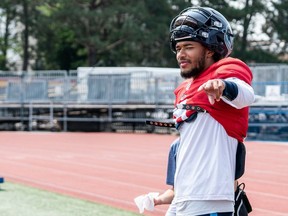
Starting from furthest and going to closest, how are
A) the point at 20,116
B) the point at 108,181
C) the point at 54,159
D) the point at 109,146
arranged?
the point at 20,116 → the point at 109,146 → the point at 54,159 → the point at 108,181

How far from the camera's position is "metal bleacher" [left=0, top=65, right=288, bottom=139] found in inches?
841

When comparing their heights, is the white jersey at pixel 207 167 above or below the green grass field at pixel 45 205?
above

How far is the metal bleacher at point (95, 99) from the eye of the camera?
2136cm

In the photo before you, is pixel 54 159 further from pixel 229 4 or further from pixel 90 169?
pixel 229 4

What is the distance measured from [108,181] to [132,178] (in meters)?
0.47

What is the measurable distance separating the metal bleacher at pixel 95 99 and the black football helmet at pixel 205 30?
53.9 feet

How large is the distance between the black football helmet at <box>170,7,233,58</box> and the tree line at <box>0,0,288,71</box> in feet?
112

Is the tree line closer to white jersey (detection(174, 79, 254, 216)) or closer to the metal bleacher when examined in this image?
the metal bleacher

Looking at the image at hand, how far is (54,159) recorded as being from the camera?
13047 millimetres

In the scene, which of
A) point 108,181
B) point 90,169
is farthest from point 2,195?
point 90,169

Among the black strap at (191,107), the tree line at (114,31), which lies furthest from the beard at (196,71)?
the tree line at (114,31)

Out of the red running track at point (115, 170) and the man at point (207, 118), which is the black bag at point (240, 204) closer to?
the man at point (207, 118)

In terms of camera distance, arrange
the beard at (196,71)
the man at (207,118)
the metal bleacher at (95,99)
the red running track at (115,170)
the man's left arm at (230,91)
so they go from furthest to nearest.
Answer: the metal bleacher at (95,99) < the red running track at (115,170) < the beard at (196,71) < the man at (207,118) < the man's left arm at (230,91)

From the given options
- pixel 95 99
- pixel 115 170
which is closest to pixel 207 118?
pixel 115 170
